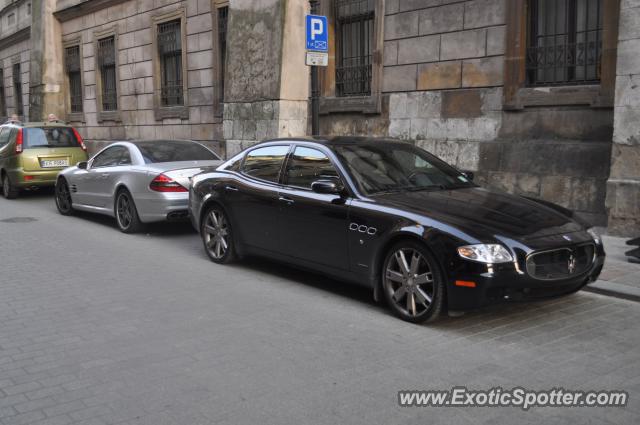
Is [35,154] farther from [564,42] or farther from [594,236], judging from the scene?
[594,236]

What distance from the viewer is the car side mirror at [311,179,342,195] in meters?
6.15

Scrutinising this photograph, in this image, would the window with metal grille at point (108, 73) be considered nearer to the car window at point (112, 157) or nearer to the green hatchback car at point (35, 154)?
the green hatchback car at point (35, 154)

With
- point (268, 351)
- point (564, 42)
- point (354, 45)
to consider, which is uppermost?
point (354, 45)

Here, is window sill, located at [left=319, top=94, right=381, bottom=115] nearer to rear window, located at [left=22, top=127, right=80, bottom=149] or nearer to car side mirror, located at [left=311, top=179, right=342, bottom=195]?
rear window, located at [left=22, top=127, right=80, bottom=149]

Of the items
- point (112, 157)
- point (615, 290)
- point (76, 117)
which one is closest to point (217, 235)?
point (112, 157)

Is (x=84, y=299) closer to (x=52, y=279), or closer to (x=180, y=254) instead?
(x=52, y=279)

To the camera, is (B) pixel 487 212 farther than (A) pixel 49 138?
No

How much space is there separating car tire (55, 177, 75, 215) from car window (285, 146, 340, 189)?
21.5 feet

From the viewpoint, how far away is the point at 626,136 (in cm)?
871

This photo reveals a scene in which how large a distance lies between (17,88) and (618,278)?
104ft

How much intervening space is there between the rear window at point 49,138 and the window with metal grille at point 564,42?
9.88 m

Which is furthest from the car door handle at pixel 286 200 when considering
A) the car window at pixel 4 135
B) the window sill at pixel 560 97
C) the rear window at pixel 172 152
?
the car window at pixel 4 135

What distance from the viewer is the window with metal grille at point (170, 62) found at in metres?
19.5

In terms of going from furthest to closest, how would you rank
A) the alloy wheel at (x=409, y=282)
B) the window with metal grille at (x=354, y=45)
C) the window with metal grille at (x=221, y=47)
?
the window with metal grille at (x=221, y=47), the window with metal grille at (x=354, y=45), the alloy wheel at (x=409, y=282)
